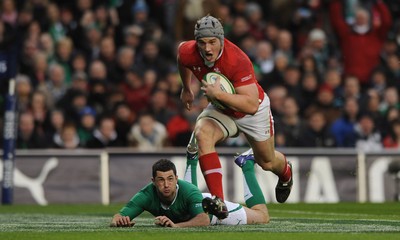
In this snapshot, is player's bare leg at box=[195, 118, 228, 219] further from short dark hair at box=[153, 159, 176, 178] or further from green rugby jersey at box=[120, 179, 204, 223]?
short dark hair at box=[153, 159, 176, 178]

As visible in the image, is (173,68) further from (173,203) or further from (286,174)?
(173,203)

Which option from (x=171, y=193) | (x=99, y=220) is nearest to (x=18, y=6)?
(x=99, y=220)

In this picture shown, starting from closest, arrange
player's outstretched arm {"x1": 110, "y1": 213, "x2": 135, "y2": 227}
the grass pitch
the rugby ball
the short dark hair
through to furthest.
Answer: the grass pitch
the short dark hair
player's outstretched arm {"x1": 110, "y1": 213, "x2": 135, "y2": 227}
the rugby ball

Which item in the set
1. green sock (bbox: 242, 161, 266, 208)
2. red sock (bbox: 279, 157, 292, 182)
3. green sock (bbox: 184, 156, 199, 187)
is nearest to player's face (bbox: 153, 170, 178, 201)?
green sock (bbox: 242, 161, 266, 208)

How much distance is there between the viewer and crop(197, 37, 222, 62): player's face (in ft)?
38.2

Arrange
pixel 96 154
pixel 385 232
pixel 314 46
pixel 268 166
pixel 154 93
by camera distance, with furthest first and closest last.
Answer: pixel 314 46 < pixel 154 93 < pixel 96 154 < pixel 268 166 < pixel 385 232

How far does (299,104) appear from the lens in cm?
2094

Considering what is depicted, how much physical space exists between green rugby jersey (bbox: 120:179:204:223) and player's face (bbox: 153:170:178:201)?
0.56 feet

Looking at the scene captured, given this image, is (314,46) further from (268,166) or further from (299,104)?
(268,166)

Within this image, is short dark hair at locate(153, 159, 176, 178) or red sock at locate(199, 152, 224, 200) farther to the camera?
red sock at locate(199, 152, 224, 200)

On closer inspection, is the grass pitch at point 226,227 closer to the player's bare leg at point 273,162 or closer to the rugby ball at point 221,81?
the player's bare leg at point 273,162

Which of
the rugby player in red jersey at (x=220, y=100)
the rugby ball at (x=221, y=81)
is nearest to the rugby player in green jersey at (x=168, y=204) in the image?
the rugby player in red jersey at (x=220, y=100)

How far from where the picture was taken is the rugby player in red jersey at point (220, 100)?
11.6m

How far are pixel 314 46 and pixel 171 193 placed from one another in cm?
1100
